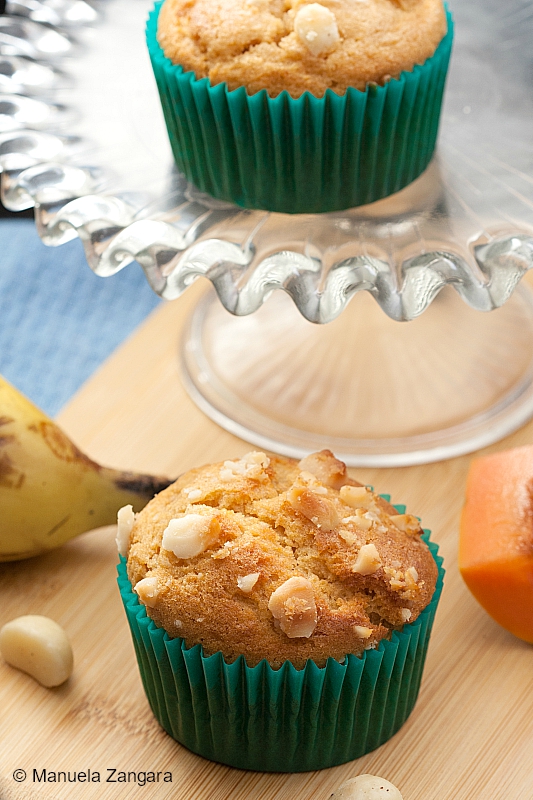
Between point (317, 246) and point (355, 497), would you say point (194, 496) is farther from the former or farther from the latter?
point (317, 246)

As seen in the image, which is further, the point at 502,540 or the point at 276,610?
the point at 502,540

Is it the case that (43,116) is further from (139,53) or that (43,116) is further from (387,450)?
(387,450)

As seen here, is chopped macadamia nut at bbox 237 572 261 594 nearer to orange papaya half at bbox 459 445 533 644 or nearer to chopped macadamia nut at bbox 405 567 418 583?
chopped macadamia nut at bbox 405 567 418 583

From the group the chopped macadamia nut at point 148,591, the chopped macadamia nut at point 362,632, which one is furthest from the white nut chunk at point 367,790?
the chopped macadamia nut at point 148,591

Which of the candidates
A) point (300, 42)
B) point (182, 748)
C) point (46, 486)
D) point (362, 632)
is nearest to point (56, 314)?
point (46, 486)

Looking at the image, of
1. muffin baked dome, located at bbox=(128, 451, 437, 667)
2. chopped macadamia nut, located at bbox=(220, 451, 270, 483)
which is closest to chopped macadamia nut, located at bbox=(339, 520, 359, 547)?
muffin baked dome, located at bbox=(128, 451, 437, 667)

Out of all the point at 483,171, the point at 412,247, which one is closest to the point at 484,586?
the point at 412,247
